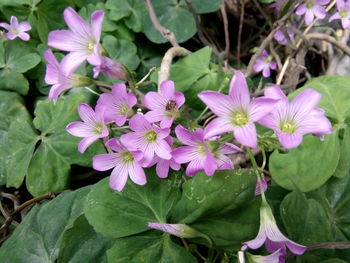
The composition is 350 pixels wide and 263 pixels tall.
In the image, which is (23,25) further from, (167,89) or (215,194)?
(215,194)

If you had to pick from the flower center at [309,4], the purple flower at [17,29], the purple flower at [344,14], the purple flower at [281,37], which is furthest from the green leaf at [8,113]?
the purple flower at [344,14]

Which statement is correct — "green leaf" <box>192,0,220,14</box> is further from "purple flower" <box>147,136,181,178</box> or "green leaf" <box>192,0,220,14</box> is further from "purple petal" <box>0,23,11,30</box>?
"purple flower" <box>147,136,181,178</box>

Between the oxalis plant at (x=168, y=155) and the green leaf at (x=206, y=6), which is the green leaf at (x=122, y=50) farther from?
A: the green leaf at (x=206, y=6)

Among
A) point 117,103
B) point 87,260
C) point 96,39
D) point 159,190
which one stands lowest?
point 87,260

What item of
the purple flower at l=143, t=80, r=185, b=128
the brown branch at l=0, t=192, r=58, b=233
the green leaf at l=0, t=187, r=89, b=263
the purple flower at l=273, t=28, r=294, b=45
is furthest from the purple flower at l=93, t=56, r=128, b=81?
the purple flower at l=273, t=28, r=294, b=45

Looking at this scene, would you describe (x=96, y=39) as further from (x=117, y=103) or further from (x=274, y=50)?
(x=274, y=50)

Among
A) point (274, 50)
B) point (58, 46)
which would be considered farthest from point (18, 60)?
point (274, 50)

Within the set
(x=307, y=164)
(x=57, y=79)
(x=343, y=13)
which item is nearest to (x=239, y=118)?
(x=307, y=164)
